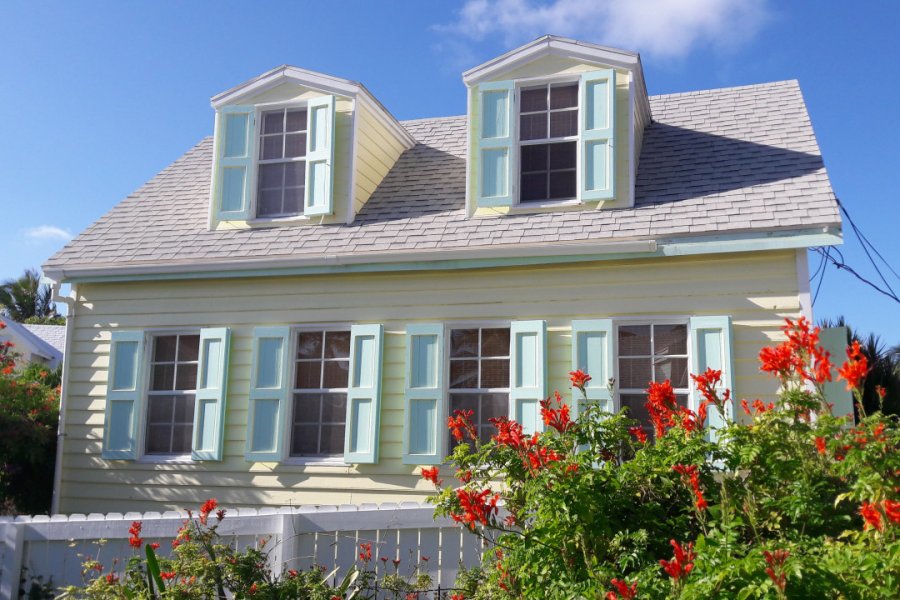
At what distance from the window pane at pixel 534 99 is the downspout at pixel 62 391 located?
19.4 ft

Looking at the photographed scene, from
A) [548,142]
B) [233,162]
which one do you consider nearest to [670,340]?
[548,142]

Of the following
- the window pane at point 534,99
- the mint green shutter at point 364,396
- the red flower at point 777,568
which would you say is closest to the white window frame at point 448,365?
the mint green shutter at point 364,396

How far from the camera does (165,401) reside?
379 inches

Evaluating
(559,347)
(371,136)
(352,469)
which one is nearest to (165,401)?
(352,469)

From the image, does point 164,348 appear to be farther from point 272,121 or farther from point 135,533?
point 135,533

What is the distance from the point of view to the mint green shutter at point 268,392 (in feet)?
29.2

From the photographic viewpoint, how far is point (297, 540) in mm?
5328

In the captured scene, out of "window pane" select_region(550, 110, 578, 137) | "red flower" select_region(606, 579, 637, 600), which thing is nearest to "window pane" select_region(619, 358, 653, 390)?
"window pane" select_region(550, 110, 578, 137)

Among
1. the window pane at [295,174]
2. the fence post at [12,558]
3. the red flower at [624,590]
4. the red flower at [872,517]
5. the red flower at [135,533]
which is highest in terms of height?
A: the window pane at [295,174]

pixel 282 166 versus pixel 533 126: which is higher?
pixel 533 126

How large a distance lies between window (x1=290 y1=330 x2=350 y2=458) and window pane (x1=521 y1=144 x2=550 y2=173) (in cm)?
278

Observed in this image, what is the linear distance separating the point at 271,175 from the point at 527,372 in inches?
166

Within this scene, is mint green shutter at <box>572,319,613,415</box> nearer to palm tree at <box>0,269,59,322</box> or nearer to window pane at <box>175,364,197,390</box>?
window pane at <box>175,364,197,390</box>

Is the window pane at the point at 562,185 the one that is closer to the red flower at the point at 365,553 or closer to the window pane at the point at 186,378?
the window pane at the point at 186,378
